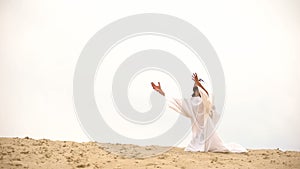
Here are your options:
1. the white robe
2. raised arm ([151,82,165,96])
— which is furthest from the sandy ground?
raised arm ([151,82,165,96])

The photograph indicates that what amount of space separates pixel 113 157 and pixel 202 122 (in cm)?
335

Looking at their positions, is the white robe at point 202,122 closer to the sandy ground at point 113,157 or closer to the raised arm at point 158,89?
the raised arm at point 158,89

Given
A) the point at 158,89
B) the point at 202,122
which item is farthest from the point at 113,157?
the point at 202,122

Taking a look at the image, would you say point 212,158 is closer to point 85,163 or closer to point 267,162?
point 267,162

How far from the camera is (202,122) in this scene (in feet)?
41.5

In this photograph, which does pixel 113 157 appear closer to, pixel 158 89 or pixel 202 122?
pixel 158 89

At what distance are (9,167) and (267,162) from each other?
597 centimetres

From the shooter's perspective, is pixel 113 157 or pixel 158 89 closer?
pixel 113 157

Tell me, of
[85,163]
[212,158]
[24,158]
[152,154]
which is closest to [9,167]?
[24,158]

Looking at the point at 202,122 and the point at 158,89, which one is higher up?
the point at 158,89

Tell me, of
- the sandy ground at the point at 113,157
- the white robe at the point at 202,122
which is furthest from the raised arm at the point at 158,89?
the sandy ground at the point at 113,157

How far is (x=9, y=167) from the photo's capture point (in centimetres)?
892

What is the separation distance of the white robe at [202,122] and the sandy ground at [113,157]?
0.49 m

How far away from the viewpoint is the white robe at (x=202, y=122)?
1205 cm
